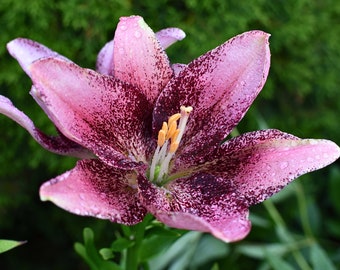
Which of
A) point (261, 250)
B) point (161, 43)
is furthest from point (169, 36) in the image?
point (261, 250)

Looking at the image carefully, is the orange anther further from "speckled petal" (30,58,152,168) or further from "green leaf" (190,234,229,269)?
"green leaf" (190,234,229,269)

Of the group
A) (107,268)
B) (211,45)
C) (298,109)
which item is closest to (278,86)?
(298,109)

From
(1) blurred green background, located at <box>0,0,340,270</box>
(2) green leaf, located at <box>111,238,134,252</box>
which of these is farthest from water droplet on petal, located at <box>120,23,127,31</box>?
(1) blurred green background, located at <box>0,0,340,270</box>

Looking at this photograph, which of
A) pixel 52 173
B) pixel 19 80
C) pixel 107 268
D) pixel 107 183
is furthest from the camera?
pixel 52 173

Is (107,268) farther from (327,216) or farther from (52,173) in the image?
(327,216)

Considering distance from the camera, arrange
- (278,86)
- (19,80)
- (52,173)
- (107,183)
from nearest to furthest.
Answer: (107,183)
(19,80)
(52,173)
(278,86)
